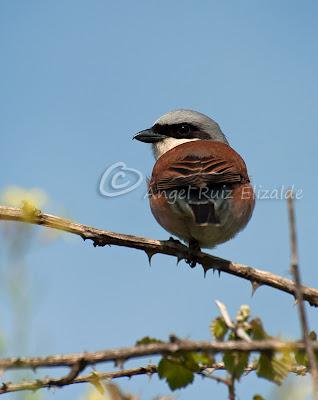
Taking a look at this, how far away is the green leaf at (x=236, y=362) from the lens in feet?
4.19

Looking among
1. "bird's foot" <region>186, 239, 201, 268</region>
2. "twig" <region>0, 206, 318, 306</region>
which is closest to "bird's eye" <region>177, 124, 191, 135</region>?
"bird's foot" <region>186, 239, 201, 268</region>

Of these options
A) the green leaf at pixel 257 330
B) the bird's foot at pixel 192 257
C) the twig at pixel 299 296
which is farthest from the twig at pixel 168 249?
the twig at pixel 299 296

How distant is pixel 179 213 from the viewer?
5039mm

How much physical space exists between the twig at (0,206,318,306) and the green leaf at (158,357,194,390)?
0.67m

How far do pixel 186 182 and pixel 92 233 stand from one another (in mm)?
1970

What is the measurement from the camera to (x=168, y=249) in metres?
4.36

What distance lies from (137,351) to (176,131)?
644cm

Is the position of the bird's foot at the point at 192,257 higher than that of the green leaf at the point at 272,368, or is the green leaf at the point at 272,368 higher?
the bird's foot at the point at 192,257

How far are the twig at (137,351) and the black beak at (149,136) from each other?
6209 millimetres

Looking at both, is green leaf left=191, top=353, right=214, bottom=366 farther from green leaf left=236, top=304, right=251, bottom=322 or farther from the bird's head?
the bird's head

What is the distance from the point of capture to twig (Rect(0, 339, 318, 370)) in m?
1.08

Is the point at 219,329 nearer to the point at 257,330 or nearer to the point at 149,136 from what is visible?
→ the point at 257,330

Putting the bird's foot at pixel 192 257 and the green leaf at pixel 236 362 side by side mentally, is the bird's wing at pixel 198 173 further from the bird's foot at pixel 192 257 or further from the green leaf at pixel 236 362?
the green leaf at pixel 236 362

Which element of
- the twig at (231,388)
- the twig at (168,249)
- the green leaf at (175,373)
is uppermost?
the twig at (168,249)
